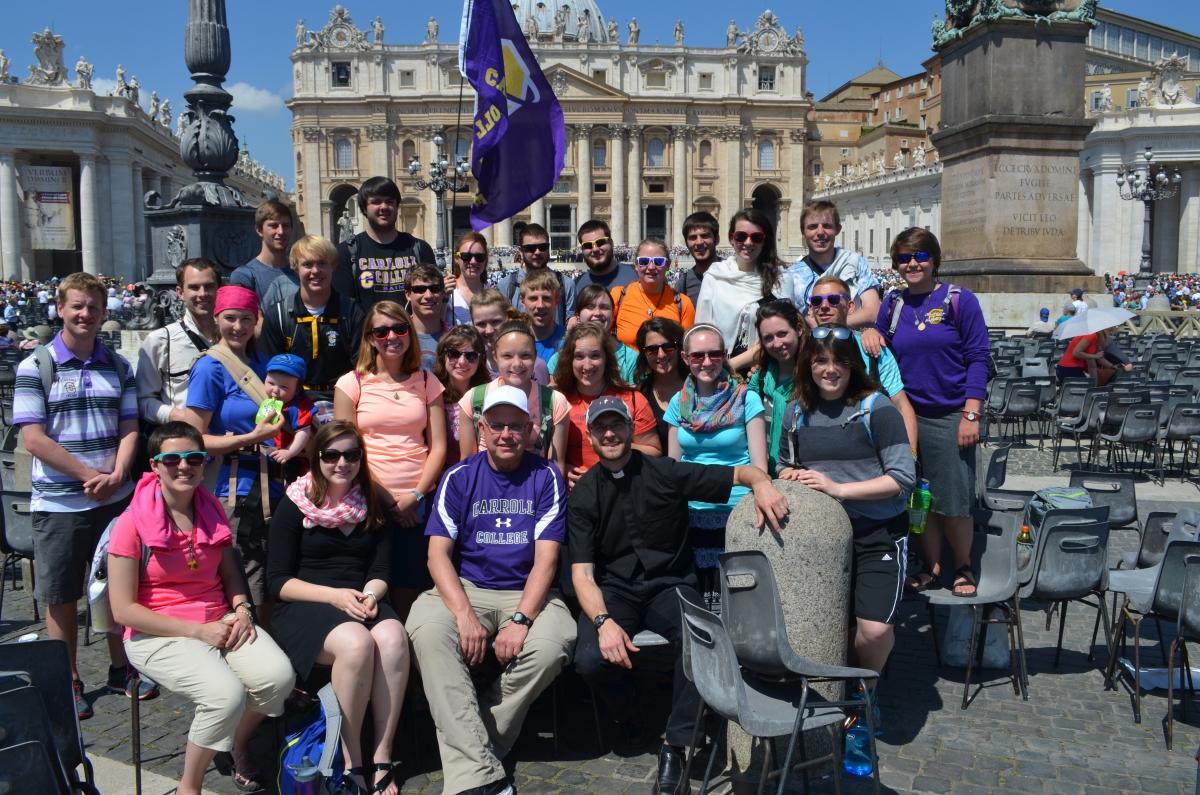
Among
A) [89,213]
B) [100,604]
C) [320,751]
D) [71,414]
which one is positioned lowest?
[320,751]

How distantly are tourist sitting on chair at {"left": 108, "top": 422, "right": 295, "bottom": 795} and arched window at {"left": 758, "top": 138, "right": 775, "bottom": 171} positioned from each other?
85.8 meters

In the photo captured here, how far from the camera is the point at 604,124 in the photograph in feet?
269

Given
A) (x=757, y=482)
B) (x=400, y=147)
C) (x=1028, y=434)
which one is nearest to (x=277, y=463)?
(x=757, y=482)

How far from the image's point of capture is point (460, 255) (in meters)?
6.23

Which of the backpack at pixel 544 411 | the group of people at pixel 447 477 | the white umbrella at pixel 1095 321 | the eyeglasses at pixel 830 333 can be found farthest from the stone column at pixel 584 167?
the eyeglasses at pixel 830 333

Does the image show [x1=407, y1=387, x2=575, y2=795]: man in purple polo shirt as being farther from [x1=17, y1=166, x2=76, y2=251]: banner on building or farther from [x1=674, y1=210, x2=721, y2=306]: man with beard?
[x1=17, y1=166, x2=76, y2=251]: banner on building

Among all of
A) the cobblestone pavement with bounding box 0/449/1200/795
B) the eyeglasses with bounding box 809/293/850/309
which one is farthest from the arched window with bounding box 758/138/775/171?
the eyeglasses with bounding box 809/293/850/309

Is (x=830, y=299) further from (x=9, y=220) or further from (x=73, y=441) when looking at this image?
(x=9, y=220)

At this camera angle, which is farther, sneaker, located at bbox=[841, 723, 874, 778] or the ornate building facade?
the ornate building facade

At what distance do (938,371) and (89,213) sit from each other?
1950 inches

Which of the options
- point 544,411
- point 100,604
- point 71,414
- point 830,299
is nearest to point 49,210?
point 71,414

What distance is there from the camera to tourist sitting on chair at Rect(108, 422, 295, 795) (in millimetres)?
3691

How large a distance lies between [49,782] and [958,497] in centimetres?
423

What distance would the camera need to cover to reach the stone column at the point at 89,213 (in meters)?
45.9
